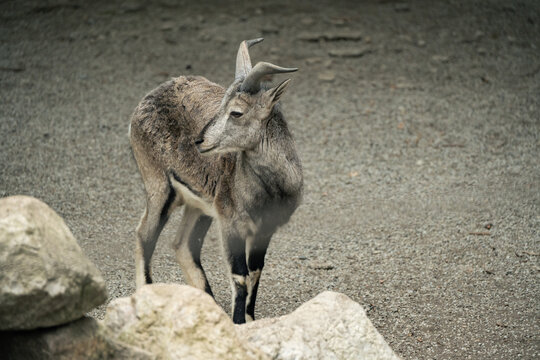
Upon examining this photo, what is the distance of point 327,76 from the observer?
11.5 m

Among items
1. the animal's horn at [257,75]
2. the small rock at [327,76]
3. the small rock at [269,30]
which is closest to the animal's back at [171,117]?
the animal's horn at [257,75]

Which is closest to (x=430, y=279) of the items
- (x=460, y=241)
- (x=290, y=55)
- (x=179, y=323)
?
(x=460, y=241)

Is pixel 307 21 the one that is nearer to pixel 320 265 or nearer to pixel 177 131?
pixel 320 265

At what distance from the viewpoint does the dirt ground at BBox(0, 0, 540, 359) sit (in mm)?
6367

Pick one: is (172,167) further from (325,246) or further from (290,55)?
(290,55)

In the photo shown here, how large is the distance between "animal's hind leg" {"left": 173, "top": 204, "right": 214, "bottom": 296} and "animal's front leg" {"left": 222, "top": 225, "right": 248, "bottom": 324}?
602 mm

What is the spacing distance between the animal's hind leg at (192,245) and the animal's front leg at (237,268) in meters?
0.60

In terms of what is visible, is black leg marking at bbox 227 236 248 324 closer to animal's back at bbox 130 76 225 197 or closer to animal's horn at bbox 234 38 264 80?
animal's back at bbox 130 76 225 197

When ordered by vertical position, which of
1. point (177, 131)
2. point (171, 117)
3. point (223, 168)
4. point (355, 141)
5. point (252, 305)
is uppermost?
point (171, 117)

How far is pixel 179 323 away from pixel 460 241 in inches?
177


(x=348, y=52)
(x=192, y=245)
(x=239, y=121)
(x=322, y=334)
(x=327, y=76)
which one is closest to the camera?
(x=322, y=334)

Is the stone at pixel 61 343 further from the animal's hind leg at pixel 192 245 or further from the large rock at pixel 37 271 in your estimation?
the animal's hind leg at pixel 192 245

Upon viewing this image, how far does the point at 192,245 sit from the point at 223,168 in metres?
1.02

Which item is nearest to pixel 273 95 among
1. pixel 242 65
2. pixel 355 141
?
pixel 242 65
